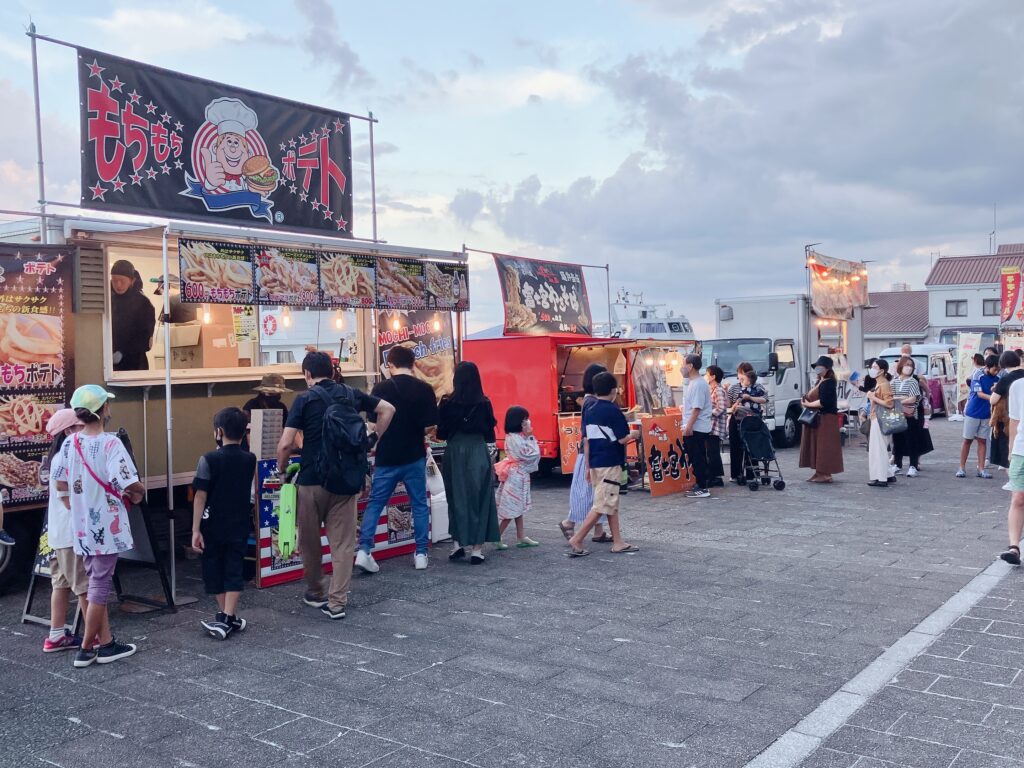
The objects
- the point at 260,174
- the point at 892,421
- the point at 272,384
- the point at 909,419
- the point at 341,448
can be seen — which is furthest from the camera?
the point at 909,419

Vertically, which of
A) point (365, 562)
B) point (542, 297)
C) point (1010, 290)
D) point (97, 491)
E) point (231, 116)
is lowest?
point (365, 562)

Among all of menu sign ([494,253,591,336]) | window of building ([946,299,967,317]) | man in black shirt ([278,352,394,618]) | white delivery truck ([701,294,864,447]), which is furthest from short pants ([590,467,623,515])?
window of building ([946,299,967,317])

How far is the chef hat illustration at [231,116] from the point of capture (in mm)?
8297

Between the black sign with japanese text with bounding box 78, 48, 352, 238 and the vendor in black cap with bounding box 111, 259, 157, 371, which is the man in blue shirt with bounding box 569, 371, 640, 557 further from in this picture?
the vendor in black cap with bounding box 111, 259, 157, 371

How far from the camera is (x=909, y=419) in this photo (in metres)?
12.9

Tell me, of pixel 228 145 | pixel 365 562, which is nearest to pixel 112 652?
pixel 365 562

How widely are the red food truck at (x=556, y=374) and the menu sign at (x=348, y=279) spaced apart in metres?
4.34

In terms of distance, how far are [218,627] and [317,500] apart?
1021 mm

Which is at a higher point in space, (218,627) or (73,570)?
(73,570)

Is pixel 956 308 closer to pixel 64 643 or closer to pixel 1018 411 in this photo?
pixel 1018 411

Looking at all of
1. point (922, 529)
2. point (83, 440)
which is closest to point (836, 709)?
point (83, 440)

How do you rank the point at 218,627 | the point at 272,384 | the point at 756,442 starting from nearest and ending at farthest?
the point at 218,627
the point at 272,384
the point at 756,442

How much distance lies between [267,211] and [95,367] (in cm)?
266

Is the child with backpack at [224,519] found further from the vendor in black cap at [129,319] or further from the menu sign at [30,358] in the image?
the vendor in black cap at [129,319]
